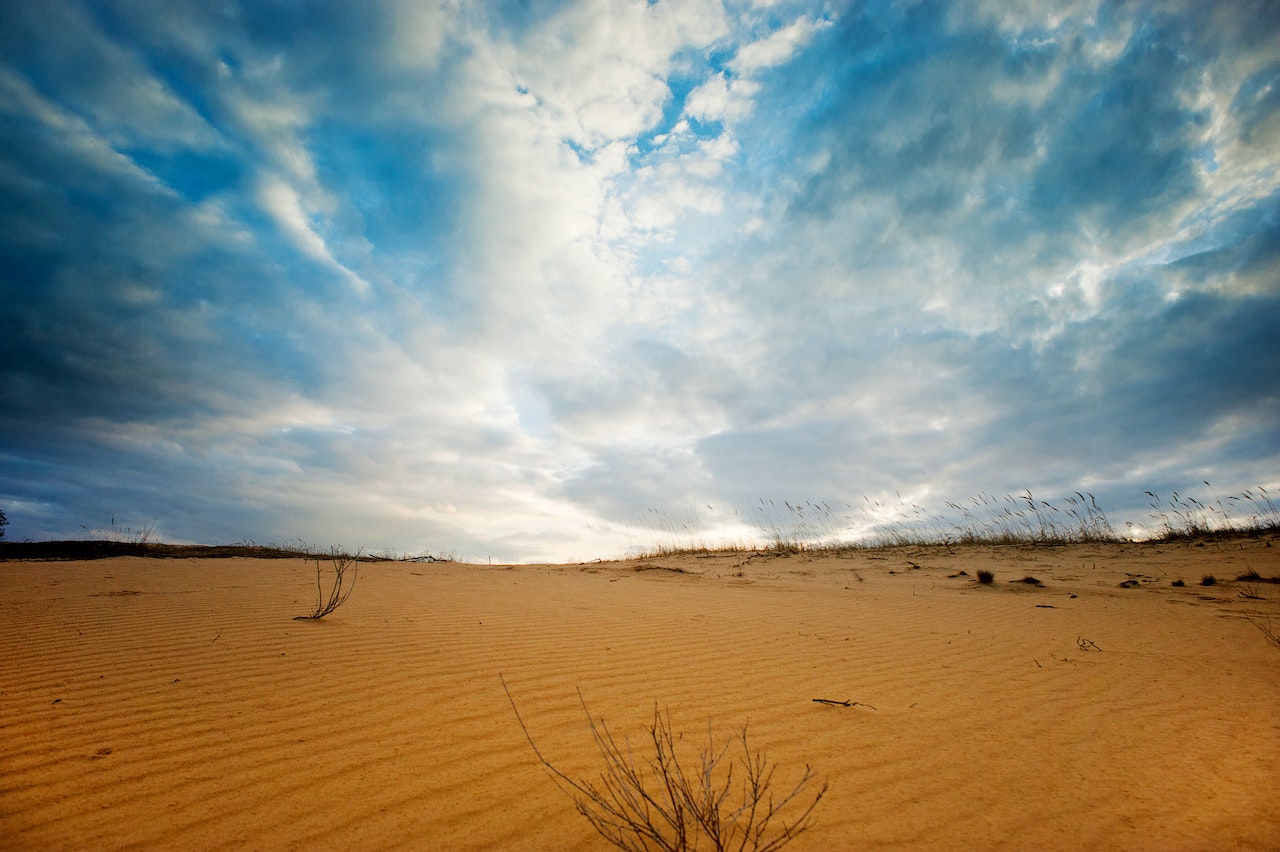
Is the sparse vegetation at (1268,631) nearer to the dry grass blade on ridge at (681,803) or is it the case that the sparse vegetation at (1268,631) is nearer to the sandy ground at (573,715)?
the sandy ground at (573,715)

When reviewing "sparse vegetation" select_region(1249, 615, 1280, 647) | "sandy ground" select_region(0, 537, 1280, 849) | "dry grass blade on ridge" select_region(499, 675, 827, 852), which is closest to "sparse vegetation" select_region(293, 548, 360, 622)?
"sandy ground" select_region(0, 537, 1280, 849)

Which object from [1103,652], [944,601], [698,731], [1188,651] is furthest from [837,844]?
[944,601]

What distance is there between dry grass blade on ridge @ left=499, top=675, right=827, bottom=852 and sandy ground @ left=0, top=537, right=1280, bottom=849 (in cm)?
9

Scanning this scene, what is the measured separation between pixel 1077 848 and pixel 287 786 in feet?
9.93

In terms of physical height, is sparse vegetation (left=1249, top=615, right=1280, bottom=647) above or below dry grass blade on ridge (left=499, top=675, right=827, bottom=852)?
above

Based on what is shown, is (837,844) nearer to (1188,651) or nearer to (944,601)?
(1188,651)

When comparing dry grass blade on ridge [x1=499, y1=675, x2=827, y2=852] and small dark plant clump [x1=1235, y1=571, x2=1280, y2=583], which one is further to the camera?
small dark plant clump [x1=1235, y1=571, x2=1280, y2=583]

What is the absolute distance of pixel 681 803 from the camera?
1.96m

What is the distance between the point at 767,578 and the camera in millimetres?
10367

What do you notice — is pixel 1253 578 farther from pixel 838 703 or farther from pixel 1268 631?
pixel 838 703

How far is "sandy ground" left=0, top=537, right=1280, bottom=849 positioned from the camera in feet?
6.78

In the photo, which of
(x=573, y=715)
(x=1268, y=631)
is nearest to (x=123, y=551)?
(x=573, y=715)

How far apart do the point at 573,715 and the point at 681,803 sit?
1.15 m

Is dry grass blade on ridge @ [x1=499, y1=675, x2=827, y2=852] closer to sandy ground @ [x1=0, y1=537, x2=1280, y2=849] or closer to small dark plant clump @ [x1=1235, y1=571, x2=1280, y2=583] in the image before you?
sandy ground @ [x1=0, y1=537, x2=1280, y2=849]
